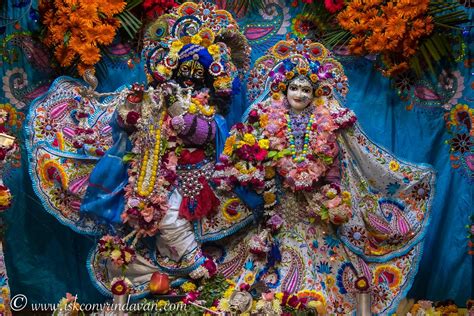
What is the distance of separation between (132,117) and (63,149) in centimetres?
85

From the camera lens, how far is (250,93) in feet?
22.1

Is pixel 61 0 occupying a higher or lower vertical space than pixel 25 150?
higher

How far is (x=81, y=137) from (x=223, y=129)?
1124mm

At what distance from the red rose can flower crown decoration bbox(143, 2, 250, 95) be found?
0.42m

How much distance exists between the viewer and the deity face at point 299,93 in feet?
20.7

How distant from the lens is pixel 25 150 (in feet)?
23.5

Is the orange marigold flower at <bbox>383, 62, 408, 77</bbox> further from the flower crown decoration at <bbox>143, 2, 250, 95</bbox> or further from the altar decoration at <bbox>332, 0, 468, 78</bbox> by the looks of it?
the flower crown decoration at <bbox>143, 2, 250, 95</bbox>

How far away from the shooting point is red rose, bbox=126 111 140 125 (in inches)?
239

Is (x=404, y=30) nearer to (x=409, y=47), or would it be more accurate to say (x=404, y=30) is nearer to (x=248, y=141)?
(x=409, y=47)

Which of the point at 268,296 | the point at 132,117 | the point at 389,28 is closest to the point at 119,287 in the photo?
the point at 268,296

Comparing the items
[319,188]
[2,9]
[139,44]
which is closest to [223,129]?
[319,188]

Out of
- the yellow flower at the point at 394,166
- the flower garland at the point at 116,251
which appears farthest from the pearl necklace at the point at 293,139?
the flower garland at the point at 116,251

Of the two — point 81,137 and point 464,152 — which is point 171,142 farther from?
point 464,152

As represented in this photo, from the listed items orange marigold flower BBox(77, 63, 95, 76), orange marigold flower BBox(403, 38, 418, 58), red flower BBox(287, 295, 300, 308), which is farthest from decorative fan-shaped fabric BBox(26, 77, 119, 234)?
orange marigold flower BBox(403, 38, 418, 58)
